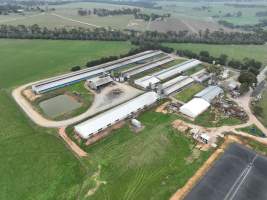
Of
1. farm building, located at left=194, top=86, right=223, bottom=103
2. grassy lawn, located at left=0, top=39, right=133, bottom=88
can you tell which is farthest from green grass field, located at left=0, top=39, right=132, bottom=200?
farm building, located at left=194, top=86, right=223, bottom=103

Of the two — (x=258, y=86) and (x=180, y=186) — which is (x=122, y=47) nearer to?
(x=258, y=86)

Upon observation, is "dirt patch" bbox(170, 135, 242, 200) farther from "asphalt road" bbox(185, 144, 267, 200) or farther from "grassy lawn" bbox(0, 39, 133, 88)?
"grassy lawn" bbox(0, 39, 133, 88)

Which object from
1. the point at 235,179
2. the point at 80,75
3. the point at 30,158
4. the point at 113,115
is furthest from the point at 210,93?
the point at 30,158

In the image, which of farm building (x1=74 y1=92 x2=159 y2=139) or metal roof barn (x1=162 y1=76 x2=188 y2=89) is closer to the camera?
farm building (x1=74 y1=92 x2=159 y2=139)

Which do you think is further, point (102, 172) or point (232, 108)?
point (232, 108)

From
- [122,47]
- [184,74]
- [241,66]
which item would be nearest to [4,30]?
[122,47]

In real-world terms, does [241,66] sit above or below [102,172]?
above

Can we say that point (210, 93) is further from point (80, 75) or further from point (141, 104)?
point (80, 75)
